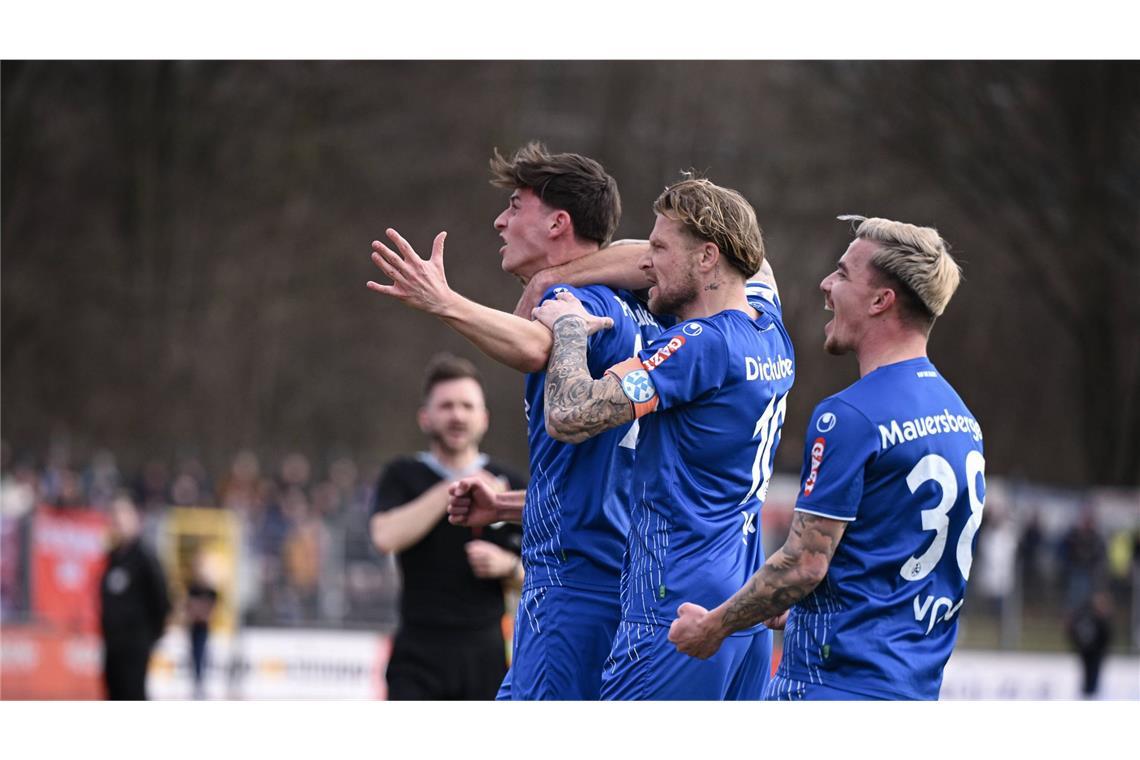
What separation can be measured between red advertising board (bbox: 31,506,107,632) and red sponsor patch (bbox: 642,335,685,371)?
44.7 feet

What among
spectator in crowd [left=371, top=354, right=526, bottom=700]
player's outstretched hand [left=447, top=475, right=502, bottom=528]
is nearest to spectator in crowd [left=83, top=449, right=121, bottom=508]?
spectator in crowd [left=371, top=354, right=526, bottom=700]

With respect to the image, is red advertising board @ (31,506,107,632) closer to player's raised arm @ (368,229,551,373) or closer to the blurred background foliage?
the blurred background foliage

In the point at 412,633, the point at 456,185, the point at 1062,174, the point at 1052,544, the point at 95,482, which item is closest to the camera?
the point at 412,633

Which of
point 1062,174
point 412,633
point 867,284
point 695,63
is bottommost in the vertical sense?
point 412,633

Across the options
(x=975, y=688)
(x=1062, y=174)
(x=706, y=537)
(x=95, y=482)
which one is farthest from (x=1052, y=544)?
(x=706, y=537)

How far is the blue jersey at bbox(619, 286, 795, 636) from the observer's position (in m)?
4.54

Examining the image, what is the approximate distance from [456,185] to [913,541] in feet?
96.7

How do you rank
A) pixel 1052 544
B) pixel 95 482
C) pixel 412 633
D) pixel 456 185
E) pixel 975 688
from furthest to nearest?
pixel 456 185 < pixel 95 482 < pixel 1052 544 < pixel 975 688 < pixel 412 633

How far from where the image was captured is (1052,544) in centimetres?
2119

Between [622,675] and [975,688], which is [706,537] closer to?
[622,675]

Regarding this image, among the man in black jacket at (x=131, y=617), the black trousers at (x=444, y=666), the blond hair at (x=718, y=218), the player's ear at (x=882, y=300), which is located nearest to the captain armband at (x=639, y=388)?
the blond hair at (x=718, y=218)

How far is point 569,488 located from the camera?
512 centimetres

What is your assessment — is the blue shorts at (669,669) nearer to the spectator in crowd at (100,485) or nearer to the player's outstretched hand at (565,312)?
the player's outstretched hand at (565,312)

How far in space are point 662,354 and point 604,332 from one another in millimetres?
558
